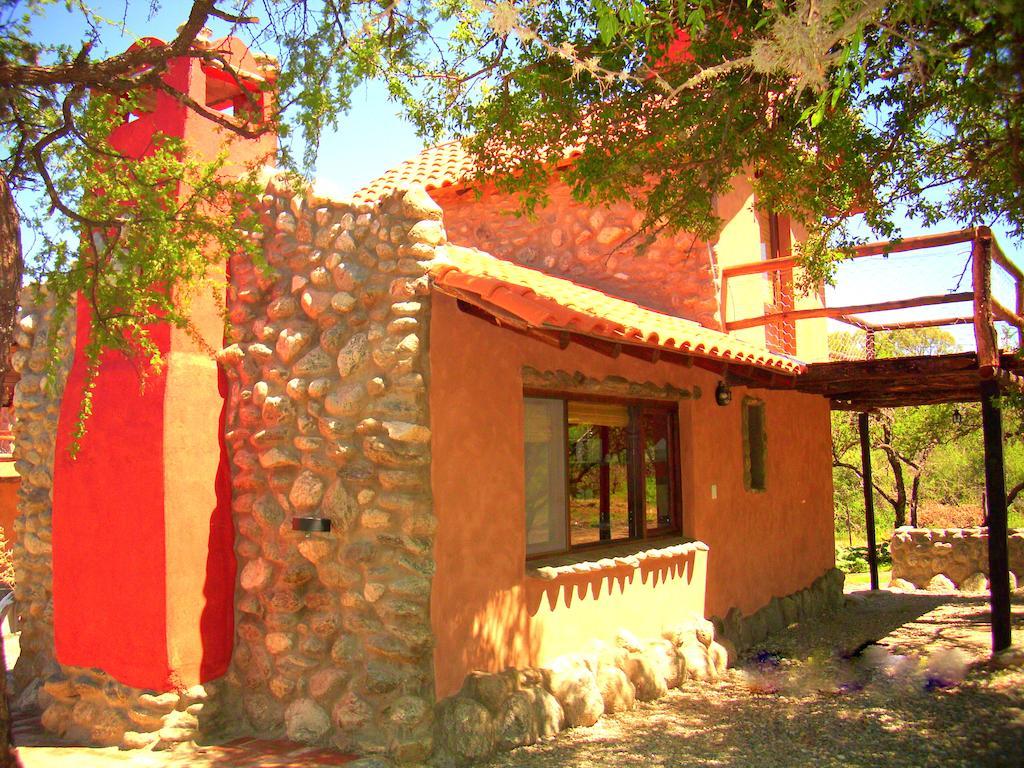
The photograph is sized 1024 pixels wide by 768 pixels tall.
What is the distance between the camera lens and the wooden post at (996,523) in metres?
8.60

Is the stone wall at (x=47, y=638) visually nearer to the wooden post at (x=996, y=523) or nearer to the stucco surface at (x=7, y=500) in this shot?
the wooden post at (x=996, y=523)

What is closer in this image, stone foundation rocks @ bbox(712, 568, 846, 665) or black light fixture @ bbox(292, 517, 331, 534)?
black light fixture @ bbox(292, 517, 331, 534)

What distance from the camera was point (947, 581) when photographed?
48.8 ft

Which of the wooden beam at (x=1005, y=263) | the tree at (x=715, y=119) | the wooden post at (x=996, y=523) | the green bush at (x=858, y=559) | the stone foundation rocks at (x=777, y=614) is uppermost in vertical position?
the tree at (x=715, y=119)

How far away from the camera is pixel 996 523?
874 centimetres

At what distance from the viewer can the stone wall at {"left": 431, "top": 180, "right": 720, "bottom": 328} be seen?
9.89 meters

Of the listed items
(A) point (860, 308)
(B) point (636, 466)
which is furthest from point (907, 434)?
(B) point (636, 466)

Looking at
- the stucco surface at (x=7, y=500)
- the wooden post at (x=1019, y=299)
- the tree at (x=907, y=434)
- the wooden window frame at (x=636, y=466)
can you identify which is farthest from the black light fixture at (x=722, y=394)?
the stucco surface at (x=7, y=500)

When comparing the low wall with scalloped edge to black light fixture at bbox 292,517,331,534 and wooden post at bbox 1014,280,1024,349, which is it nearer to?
black light fixture at bbox 292,517,331,534

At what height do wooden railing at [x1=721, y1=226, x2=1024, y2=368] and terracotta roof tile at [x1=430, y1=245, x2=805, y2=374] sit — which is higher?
wooden railing at [x1=721, y1=226, x2=1024, y2=368]

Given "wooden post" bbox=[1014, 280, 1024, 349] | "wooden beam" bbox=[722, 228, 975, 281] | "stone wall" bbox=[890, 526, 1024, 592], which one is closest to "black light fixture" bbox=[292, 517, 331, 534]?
"wooden beam" bbox=[722, 228, 975, 281]

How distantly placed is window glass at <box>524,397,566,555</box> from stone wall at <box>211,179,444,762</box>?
146cm

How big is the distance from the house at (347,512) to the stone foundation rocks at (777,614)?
1701mm

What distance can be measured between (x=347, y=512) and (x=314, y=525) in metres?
0.25
